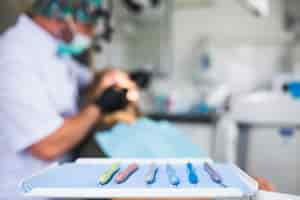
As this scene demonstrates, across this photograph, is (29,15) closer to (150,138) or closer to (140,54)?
(150,138)

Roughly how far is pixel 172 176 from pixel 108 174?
0.11 meters

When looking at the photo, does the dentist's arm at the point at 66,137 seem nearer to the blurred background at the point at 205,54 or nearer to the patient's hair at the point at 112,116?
the patient's hair at the point at 112,116

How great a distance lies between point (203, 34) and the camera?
6.42ft

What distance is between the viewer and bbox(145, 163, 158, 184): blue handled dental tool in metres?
0.39

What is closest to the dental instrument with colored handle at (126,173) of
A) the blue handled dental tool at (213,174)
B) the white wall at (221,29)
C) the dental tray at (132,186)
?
the dental tray at (132,186)

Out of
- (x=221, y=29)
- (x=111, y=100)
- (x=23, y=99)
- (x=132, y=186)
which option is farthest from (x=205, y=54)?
(x=132, y=186)

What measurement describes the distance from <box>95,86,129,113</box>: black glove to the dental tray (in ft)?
1.17

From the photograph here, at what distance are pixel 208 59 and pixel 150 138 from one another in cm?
123

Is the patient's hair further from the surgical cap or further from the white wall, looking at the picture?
the white wall

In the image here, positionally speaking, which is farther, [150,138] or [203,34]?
[203,34]

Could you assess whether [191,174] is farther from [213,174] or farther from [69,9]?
[69,9]

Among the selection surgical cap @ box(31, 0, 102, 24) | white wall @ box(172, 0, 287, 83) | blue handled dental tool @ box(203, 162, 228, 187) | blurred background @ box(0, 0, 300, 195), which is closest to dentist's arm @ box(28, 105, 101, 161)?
surgical cap @ box(31, 0, 102, 24)

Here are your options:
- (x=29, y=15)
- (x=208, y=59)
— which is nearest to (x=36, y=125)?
(x=29, y=15)

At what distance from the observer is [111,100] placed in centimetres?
82
